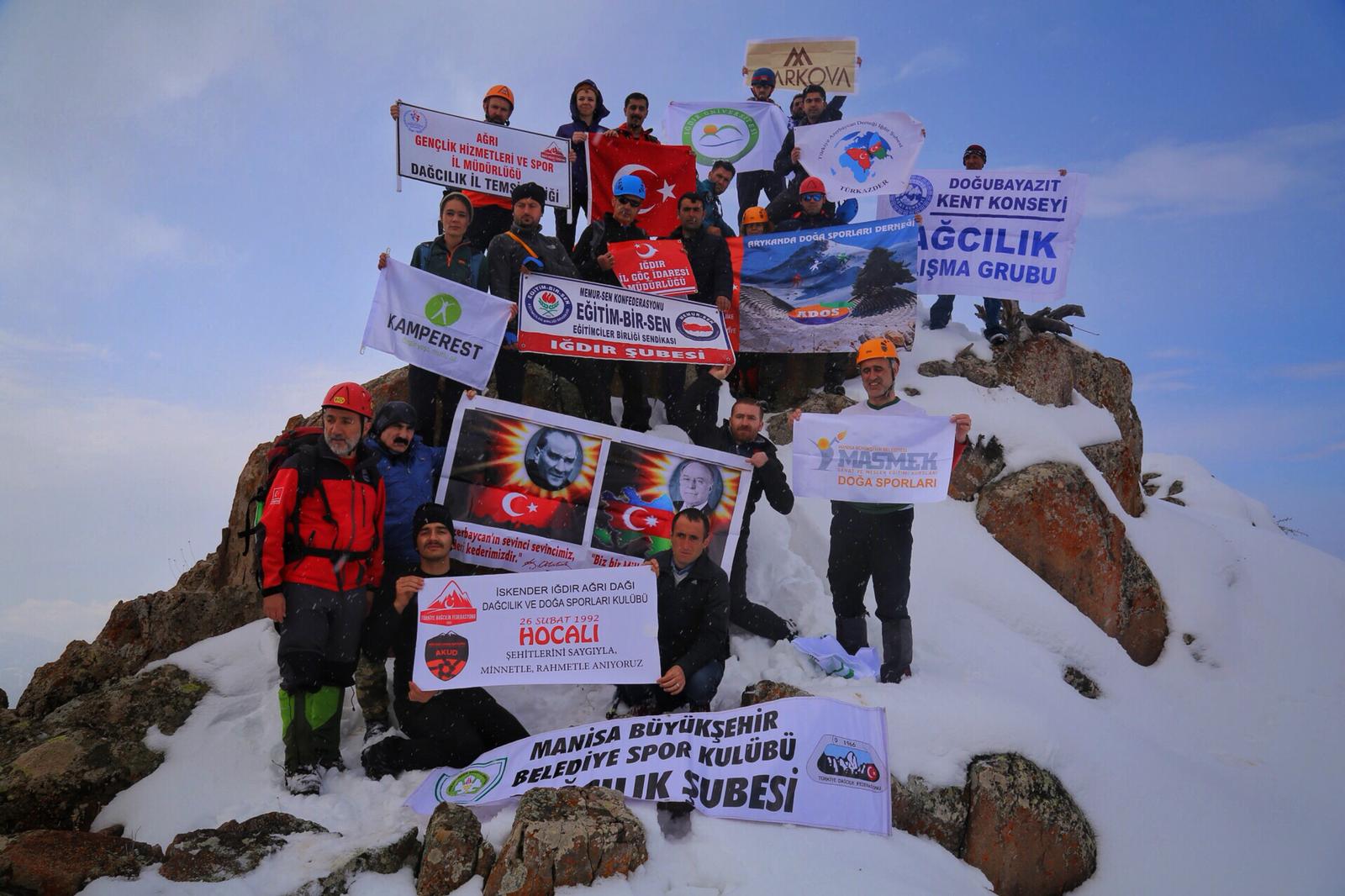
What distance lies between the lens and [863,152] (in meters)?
11.1

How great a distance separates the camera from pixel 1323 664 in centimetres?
935

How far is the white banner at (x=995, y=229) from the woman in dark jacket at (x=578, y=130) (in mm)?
4138

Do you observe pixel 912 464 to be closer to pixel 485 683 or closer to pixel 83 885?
pixel 485 683

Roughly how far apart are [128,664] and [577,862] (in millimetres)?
5172

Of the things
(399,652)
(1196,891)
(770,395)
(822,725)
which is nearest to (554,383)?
(770,395)

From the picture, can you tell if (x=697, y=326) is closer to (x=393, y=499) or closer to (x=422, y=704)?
(x=393, y=499)

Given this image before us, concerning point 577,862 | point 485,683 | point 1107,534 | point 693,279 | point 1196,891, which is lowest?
point 1196,891

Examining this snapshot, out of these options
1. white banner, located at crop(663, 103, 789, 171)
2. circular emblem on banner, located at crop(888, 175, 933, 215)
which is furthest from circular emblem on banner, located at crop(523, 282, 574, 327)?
circular emblem on banner, located at crop(888, 175, 933, 215)

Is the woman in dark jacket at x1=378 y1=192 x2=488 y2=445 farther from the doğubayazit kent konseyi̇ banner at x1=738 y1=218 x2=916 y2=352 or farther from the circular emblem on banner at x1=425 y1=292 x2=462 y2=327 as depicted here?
the doğubayazit kent konseyi̇ banner at x1=738 y1=218 x2=916 y2=352

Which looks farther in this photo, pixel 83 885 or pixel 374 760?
pixel 374 760

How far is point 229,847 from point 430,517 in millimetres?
2241

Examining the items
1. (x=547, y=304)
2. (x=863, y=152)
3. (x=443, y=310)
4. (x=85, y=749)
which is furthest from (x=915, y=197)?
(x=85, y=749)

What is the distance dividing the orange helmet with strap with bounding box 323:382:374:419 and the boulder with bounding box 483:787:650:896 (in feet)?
8.95

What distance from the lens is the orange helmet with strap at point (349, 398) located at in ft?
17.9
